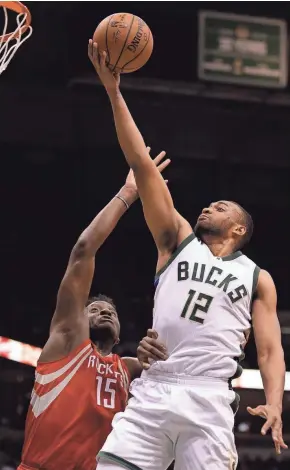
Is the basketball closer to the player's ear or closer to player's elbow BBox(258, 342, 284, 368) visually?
the player's ear

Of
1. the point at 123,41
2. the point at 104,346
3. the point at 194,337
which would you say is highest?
the point at 123,41

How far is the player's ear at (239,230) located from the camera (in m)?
3.70

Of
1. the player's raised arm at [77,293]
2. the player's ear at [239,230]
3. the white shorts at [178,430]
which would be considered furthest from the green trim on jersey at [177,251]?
the player's raised arm at [77,293]

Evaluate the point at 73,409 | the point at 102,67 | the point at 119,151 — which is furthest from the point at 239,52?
the point at 73,409

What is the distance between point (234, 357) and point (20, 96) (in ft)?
25.2

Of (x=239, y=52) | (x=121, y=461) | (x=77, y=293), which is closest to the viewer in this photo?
(x=121, y=461)

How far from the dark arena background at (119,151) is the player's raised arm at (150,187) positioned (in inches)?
252

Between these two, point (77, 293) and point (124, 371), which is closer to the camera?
point (77, 293)

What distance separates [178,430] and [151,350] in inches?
A: 13.9

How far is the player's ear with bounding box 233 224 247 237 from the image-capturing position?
146 inches

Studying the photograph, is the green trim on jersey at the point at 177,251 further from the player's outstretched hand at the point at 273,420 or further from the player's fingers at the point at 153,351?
the player's outstretched hand at the point at 273,420

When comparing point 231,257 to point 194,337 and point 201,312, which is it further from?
point 194,337

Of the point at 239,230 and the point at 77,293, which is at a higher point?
the point at 239,230

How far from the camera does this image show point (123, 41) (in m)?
3.73
